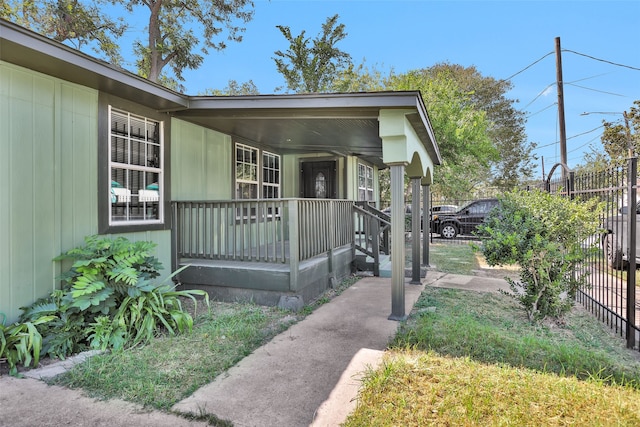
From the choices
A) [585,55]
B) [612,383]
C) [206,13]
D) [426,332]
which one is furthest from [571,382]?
[206,13]

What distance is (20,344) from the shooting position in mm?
2812

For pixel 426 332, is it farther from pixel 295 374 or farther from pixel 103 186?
pixel 103 186

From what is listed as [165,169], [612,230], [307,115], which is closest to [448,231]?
[612,230]

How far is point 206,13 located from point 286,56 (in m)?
4.16

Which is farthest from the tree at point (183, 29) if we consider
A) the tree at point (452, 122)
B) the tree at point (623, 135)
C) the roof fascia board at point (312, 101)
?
the tree at point (623, 135)

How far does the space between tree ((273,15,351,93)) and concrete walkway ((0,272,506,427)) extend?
15.7 m

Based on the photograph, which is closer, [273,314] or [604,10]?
[273,314]

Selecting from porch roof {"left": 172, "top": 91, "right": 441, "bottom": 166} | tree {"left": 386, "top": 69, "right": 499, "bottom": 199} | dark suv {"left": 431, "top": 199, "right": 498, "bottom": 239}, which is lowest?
dark suv {"left": 431, "top": 199, "right": 498, "bottom": 239}

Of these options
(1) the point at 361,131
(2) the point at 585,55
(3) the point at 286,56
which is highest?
(3) the point at 286,56

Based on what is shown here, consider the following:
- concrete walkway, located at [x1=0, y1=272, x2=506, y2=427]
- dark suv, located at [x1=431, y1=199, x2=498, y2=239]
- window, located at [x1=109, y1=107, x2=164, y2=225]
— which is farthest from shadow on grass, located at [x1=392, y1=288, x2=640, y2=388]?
dark suv, located at [x1=431, y1=199, x2=498, y2=239]

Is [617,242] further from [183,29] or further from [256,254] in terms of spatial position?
[183,29]

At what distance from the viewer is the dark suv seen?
42.0 ft

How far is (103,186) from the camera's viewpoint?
13.0ft

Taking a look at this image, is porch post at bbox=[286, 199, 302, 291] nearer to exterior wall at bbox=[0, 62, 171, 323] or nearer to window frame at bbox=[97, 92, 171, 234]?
window frame at bbox=[97, 92, 171, 234]
